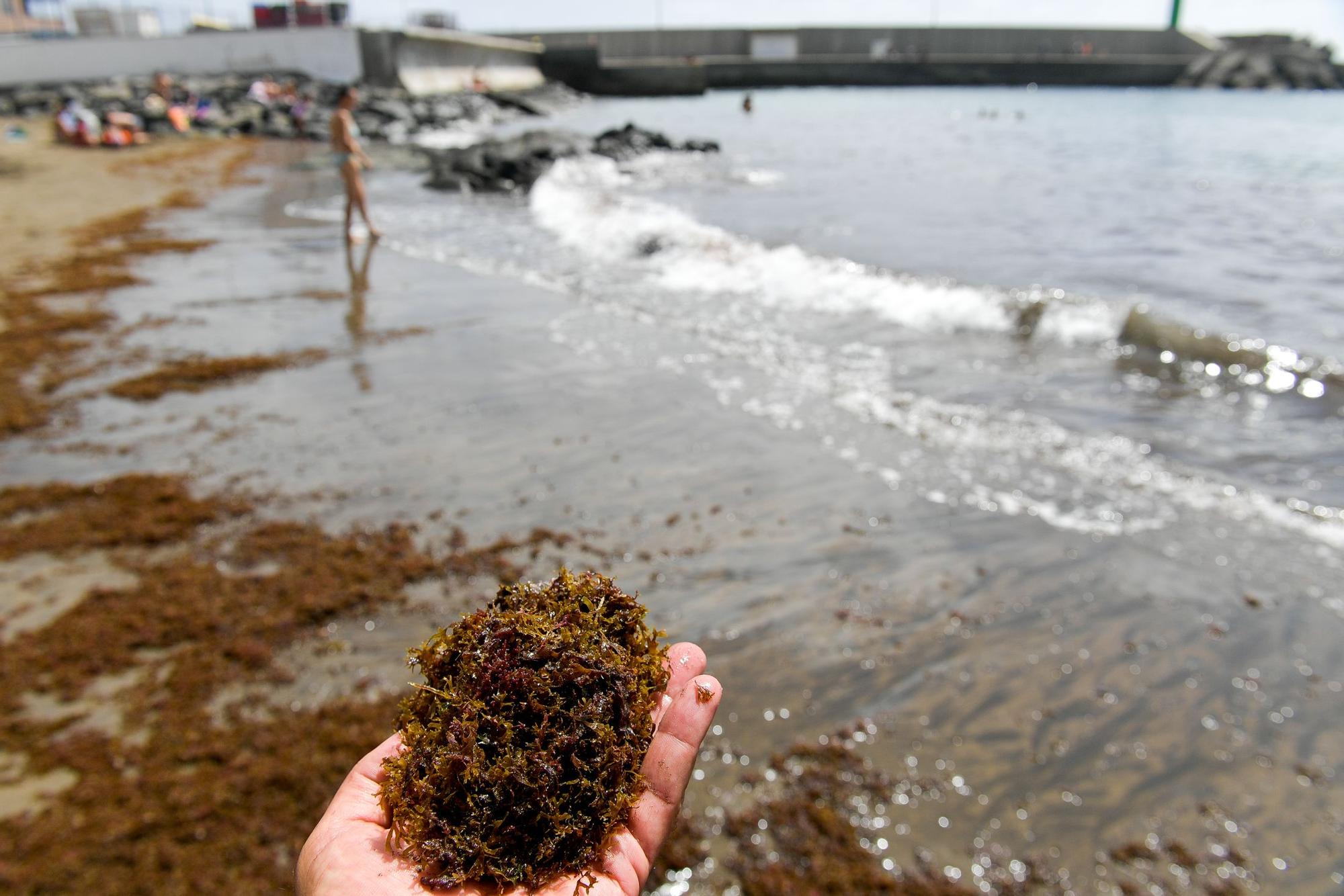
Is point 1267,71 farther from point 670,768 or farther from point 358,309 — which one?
point 670,768

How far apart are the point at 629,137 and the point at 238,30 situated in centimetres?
2745

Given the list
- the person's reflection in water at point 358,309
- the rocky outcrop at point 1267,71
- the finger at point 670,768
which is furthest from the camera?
the rocky outcrop at point 1267,71

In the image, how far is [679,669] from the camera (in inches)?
102

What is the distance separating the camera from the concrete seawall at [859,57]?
234ft

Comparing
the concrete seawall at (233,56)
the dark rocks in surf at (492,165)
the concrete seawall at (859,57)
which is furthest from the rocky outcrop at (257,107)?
the concrete seawall at (859,57)

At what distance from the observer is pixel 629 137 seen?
31625 millimetres

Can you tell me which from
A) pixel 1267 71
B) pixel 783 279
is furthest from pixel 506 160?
pixel 1267 71

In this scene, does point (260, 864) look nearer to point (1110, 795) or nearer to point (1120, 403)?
point (1110, 795)

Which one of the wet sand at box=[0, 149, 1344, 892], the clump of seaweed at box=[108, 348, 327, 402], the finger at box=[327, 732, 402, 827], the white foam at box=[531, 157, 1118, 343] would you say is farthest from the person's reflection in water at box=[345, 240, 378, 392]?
the finger at box=[327, 732, 402, 827]

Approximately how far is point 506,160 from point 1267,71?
81888 mm

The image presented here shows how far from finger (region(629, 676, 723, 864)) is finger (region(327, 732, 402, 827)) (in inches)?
27.6

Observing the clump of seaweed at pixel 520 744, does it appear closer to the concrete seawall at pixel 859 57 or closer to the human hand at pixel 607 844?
the human hand at pixel 607 844

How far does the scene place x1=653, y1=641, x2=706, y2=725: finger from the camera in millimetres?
2539

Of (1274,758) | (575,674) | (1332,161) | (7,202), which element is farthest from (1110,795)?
(1332,161)
